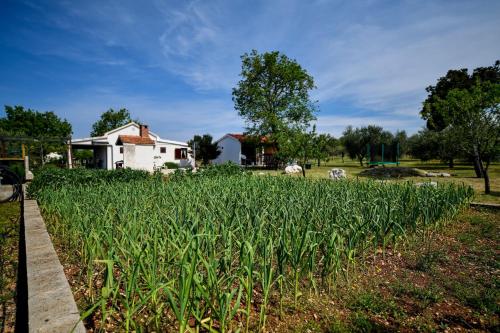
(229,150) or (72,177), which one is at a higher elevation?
(229,150)

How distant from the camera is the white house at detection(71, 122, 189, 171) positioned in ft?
75.6

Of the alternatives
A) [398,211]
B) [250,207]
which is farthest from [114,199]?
[398,211]

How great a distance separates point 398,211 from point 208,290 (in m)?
3.49

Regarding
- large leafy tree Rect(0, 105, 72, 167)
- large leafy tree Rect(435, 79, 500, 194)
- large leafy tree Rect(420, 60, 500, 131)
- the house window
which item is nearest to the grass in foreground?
large leafy tree Rect(435, 79, 500, 194)

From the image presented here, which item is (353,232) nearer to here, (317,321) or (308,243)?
(308,243)

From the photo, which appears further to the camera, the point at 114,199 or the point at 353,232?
the point at 114,199

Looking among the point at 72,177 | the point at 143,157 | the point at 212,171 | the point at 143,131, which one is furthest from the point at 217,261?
the point at 143,131

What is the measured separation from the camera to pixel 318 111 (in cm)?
3475

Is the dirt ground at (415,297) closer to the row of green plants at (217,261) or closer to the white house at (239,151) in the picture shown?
the row of green plants at (217,261)

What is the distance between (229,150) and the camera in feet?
138

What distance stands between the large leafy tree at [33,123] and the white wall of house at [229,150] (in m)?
36.4

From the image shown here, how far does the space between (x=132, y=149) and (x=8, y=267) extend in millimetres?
19327

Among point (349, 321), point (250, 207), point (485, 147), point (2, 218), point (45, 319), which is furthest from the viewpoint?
point (485, 147)

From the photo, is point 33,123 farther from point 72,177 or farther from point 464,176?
point 464,176
